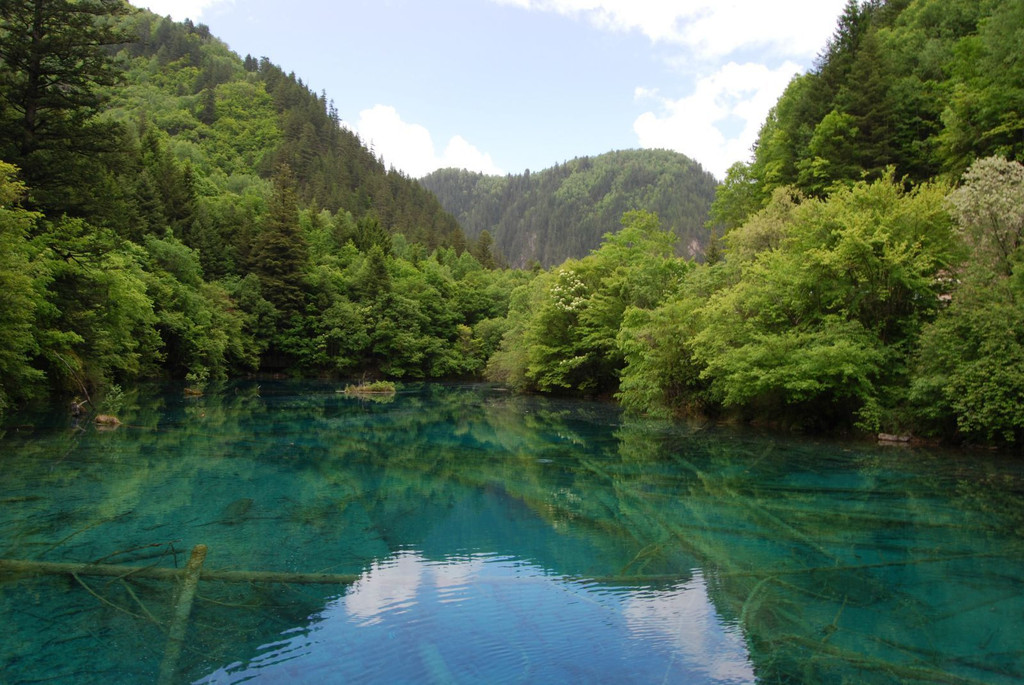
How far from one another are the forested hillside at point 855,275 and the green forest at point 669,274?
115mm

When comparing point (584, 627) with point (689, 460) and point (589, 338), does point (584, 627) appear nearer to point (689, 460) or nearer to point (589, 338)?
point (689, 460)

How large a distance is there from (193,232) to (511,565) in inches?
2243

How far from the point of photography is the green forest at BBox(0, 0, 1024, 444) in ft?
63.9

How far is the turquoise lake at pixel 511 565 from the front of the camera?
5773 millimetres

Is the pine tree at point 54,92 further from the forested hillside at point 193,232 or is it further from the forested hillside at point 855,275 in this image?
the forested hillside at point 855,275

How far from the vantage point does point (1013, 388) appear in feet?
53.1

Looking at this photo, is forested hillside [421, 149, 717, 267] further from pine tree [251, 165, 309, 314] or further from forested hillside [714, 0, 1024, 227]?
forested hillside [714, 0, 1024, 227]

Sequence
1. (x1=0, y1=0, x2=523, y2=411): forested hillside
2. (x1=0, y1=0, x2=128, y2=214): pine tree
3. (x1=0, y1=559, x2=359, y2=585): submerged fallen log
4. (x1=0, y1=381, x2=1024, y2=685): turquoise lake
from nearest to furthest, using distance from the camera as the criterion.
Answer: (x1=0, y1=381, x2=1024, y2=685): turquoise lake < (x1=0, y1=559, x2=359, y2=585): submerged fallen log < (x1=0, y1=0, x2=128, y2=214): pine tree < (x1=0, y1=0, x2=523, y2=411): forested hillside

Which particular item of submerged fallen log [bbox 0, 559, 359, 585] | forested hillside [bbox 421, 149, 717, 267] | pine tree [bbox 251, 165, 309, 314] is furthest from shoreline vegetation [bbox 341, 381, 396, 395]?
forested hillside [bbox 421, 149, 717, 267]

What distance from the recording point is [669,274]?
37125 mm

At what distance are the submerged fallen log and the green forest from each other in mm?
13368

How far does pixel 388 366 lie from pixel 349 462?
1824 inches

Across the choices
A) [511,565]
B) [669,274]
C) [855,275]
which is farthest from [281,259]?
[511,565]

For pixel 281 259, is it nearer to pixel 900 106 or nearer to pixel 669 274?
pixel 669 274
